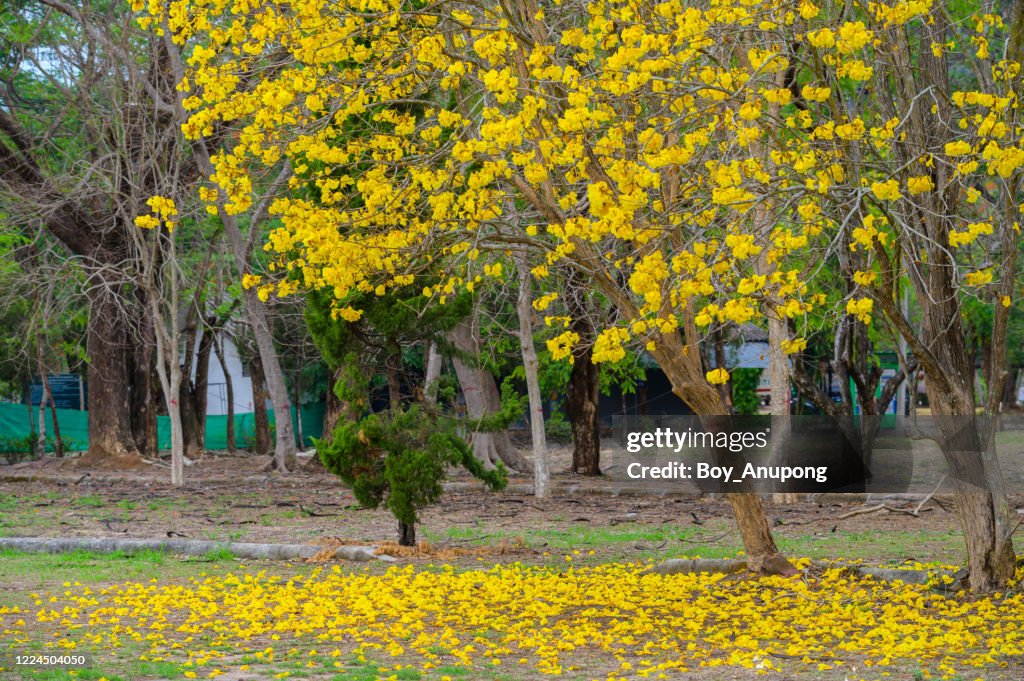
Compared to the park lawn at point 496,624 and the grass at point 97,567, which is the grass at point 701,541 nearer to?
the park lawn at point 496,624

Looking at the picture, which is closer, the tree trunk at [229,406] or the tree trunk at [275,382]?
the tree trunk at [275,382]

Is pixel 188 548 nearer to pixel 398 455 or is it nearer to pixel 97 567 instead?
pixel 97 567

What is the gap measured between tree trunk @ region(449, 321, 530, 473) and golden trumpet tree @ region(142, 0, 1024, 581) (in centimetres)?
875

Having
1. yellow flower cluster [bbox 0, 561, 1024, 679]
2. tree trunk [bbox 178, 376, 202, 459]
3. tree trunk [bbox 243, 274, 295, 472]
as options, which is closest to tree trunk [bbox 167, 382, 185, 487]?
tree trunk [bbox 243, 274, 295, 472]

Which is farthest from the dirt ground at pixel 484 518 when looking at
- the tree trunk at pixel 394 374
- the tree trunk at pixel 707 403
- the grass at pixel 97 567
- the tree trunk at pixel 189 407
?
the tree trunk at pixel 189 407

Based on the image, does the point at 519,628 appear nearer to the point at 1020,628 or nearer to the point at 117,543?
the point at 1020,628

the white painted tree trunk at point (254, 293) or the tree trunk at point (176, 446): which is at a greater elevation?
the white painted tree trunk at point (254, 293)

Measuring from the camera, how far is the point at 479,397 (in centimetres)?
1928

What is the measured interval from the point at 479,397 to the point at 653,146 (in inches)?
513

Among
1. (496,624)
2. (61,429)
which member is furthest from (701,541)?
(61,429)

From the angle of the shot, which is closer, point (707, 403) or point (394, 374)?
point (707, 403)

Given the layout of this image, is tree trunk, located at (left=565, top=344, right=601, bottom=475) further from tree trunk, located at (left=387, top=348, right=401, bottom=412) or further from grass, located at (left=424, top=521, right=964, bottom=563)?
tree trunk, located at (left=387, top=348, right=401, bottom=412)

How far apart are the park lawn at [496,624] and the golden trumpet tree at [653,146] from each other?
52.6 inches

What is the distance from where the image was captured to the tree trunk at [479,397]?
62.5ft
